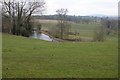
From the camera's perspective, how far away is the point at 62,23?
1548 inches

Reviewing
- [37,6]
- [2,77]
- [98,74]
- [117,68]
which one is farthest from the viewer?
[37,6]

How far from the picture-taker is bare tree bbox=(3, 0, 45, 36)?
2502 centimetres

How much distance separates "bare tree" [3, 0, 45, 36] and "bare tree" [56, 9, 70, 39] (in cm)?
1131

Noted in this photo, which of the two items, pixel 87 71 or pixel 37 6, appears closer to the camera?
pixel 87 71

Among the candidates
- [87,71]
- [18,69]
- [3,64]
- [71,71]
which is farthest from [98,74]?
[3,64]

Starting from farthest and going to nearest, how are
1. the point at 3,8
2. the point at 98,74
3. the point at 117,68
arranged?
the point at 3,8 < the point at 117,68 < the point at 98,74

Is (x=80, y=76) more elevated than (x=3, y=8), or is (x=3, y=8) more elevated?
(x=3, y=8)

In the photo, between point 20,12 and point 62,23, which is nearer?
point 20,12

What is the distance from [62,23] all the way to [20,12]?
49.7ft

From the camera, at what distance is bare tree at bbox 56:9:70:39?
1474 inches

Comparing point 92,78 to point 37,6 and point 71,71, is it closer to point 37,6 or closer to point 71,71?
point 71,71

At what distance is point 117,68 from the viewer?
6059 mm

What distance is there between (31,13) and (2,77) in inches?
905

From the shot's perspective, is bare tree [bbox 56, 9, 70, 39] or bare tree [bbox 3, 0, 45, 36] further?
bare tree [bbox 56, 9, 70, 39]
